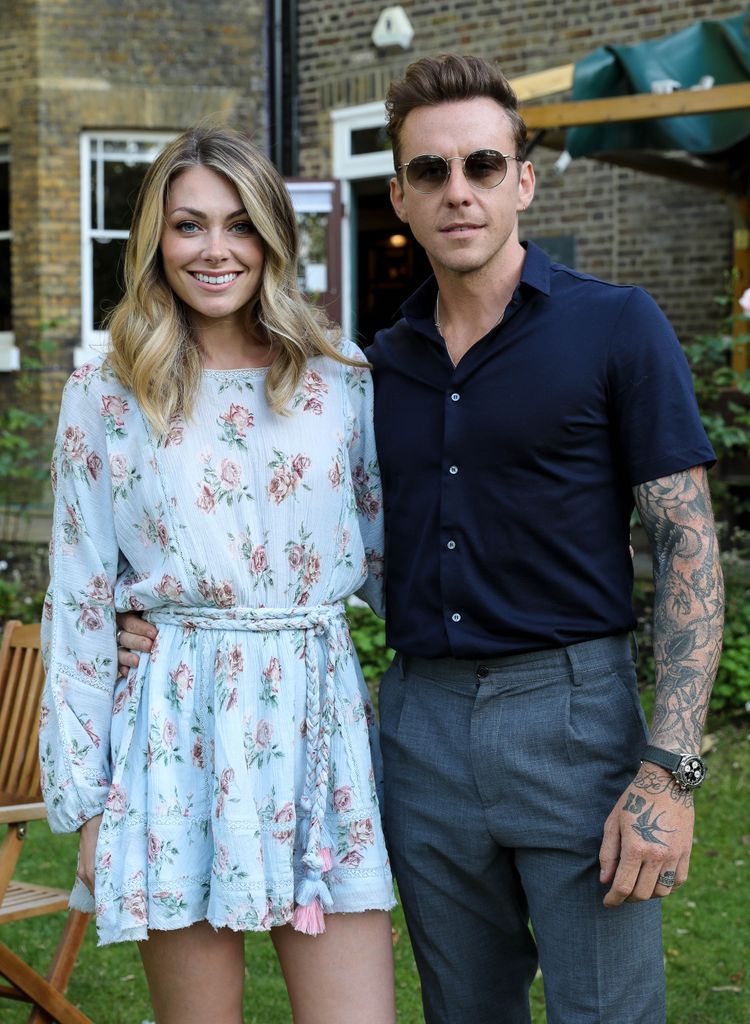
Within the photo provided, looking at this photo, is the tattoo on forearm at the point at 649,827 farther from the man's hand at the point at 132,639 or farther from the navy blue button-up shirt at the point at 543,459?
the man's hand at the point at 132,639

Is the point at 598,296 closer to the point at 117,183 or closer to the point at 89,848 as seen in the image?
the point at 89,848

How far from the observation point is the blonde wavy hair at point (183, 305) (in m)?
2.47

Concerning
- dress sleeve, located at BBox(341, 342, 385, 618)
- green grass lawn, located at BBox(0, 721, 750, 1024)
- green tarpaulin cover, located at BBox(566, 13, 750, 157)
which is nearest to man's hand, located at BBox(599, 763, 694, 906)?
dress sleeve, located at BBox(341, 342, 385, 618)

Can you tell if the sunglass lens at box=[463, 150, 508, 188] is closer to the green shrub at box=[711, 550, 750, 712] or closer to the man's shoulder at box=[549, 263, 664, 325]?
the man's shoulder at box=[549, 263, 664, 325]

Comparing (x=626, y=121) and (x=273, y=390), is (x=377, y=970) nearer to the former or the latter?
(x=273, y=390)

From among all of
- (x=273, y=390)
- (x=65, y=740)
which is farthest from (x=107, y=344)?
(x=65, y=740)

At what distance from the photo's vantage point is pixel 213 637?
2469 millimetres

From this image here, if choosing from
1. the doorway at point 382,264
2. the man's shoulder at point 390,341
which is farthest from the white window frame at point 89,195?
the man's shoulder at point 390,341

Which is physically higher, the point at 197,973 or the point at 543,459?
the point at 543,459

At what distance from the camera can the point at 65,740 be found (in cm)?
249

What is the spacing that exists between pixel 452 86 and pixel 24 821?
2143 mm

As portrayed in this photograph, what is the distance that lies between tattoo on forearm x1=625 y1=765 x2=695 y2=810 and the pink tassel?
2.09 feet

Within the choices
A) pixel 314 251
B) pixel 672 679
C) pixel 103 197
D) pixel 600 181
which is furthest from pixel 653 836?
pixel 103 197

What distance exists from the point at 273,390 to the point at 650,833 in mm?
1039
